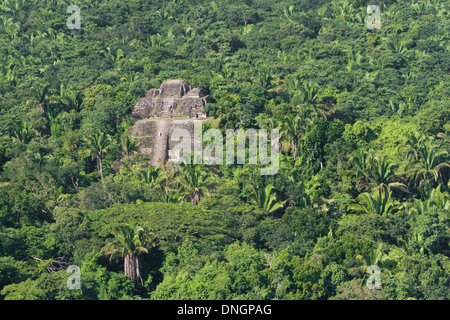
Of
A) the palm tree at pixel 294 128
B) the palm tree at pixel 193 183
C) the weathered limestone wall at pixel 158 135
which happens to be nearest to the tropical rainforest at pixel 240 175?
the palm tree at pixel 193 183

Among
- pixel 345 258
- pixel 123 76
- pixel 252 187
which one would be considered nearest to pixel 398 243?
pixel 345 258

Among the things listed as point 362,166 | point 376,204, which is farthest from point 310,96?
point 376,204

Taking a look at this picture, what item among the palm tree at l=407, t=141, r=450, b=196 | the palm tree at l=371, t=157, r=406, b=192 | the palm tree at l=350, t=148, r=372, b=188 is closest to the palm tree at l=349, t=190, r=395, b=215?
the palm tree at l=371, t=157, r=406, b=192

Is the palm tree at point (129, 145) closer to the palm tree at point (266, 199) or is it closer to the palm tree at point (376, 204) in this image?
the palm tree at point (266, 199)

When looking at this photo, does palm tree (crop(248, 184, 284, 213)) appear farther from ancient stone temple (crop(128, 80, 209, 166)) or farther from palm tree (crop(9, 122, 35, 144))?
palm tree (crop(9, 122, 35, 144))

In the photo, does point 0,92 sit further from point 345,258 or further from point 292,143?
point 345,258

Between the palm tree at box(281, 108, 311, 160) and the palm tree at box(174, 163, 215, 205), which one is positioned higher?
the palm tree at box(281, 108, 311, 160)

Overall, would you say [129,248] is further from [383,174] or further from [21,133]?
[21,133]
